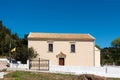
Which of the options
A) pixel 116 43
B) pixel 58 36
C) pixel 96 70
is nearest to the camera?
pixel 96 70

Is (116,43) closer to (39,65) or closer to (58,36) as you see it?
(58,36)

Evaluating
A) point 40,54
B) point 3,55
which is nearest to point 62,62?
point 40,54

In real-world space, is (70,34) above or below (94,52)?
above

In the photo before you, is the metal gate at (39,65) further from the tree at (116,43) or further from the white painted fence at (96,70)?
the tree at (116,43)

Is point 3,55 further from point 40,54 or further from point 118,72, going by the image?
point 118,72

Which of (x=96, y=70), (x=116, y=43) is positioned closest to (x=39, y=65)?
(x=96, y=70)

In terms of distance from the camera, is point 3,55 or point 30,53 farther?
point 3,55

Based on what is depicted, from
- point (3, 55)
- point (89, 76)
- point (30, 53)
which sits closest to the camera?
point (89, 76)

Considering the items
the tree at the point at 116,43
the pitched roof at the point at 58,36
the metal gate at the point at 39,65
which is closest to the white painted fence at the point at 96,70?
the metal gate at the point at 39,65

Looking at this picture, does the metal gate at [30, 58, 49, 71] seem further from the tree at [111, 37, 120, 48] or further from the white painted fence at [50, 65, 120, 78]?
the tree at [111, 37, 120, 48]

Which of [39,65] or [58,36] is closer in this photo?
[39,65]

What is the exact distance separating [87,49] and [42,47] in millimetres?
7717

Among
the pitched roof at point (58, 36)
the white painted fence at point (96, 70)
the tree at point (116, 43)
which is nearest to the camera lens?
the white painted fence at point (96, 70)

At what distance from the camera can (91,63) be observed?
48031 millimetres
